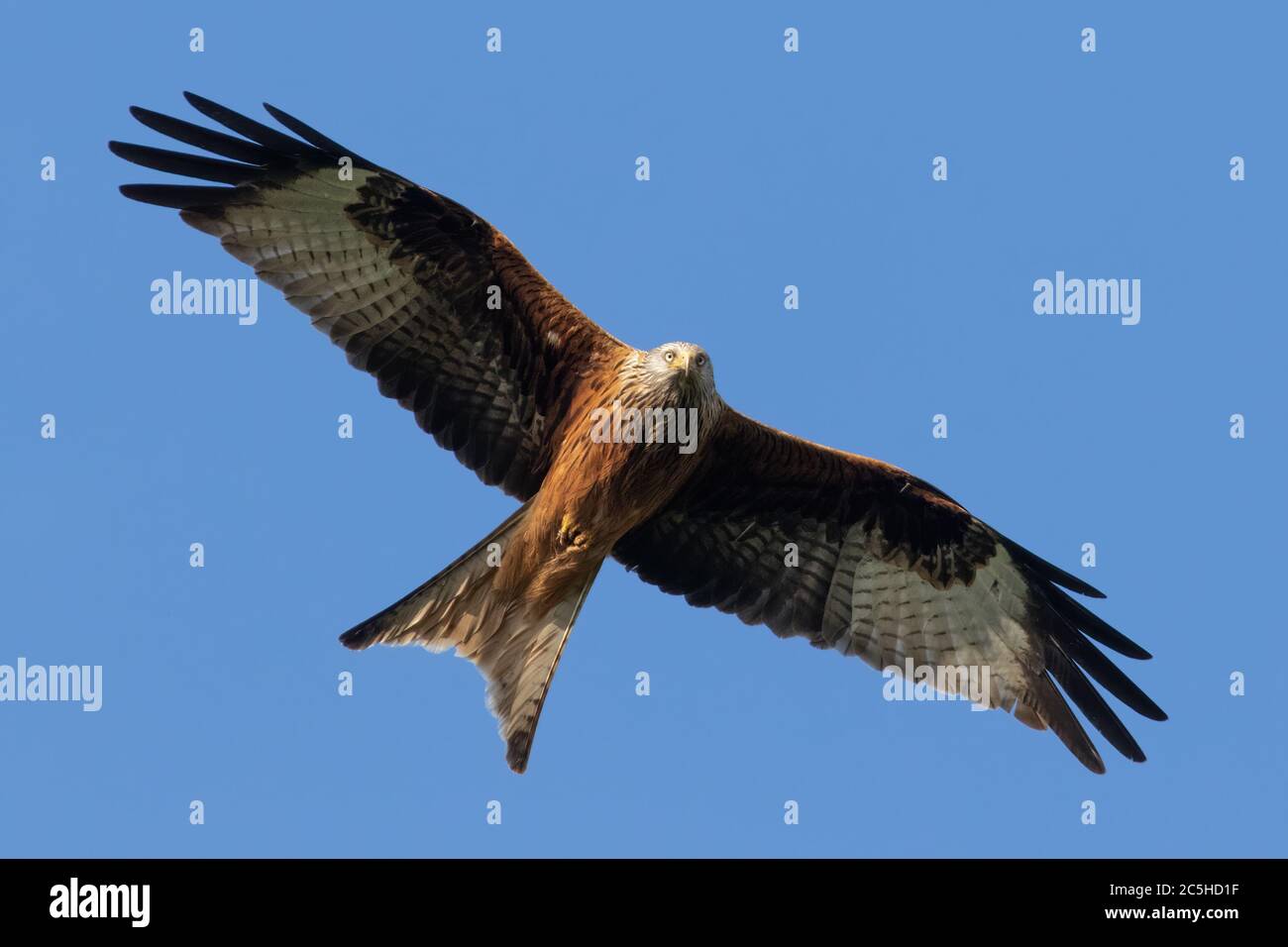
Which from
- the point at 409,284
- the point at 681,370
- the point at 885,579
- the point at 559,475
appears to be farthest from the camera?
the point at 885,579

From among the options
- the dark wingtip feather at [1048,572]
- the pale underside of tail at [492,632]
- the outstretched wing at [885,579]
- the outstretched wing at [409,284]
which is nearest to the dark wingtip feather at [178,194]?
the outstretched wing at [409,284]

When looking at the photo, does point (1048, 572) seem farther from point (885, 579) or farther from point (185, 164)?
point (185, 164)

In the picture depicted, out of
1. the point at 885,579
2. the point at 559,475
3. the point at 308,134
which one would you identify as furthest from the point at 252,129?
the point at 885,579

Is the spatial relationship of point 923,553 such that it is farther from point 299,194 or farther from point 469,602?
point 299,194

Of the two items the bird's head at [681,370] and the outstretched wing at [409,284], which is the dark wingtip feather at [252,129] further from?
the bird's head at [681,370]
